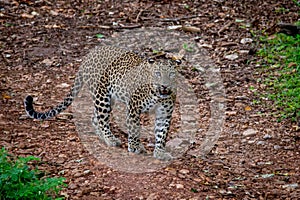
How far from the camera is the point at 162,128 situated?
26.4 ft

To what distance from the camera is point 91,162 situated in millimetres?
7793

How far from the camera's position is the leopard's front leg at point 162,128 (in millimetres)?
7839

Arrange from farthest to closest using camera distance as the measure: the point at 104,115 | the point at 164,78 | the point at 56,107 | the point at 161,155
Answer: the point at 56,107
the point at 104,115
the point at 161,155
the point at 164,78

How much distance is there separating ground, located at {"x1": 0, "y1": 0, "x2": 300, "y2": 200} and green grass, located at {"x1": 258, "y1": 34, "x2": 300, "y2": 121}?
0.79ft

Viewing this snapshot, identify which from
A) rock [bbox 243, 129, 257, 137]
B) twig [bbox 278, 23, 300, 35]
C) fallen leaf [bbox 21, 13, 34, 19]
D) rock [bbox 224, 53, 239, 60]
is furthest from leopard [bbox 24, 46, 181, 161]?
fallen leaf [bbox 21, 13, 34, 19]

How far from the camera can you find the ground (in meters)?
7.34

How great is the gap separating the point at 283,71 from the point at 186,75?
76.8 inches

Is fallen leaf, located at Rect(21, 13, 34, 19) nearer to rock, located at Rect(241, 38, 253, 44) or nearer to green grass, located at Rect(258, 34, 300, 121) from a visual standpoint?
rock, located at Rect(241, 38, 253, 44)

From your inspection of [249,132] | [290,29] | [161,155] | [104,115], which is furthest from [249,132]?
[290,29]

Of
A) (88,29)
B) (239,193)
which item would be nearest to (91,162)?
(239,193)

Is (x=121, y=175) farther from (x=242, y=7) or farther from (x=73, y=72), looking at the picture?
(x=242, y=7)

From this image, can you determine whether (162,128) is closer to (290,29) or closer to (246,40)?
(246,40)

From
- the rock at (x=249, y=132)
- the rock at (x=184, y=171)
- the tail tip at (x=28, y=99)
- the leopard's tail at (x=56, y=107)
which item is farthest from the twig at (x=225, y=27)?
the rock at (x=184, y=171)

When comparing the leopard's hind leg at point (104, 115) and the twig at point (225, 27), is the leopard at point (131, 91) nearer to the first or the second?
the leopard's hind leg at point (104, 115)
